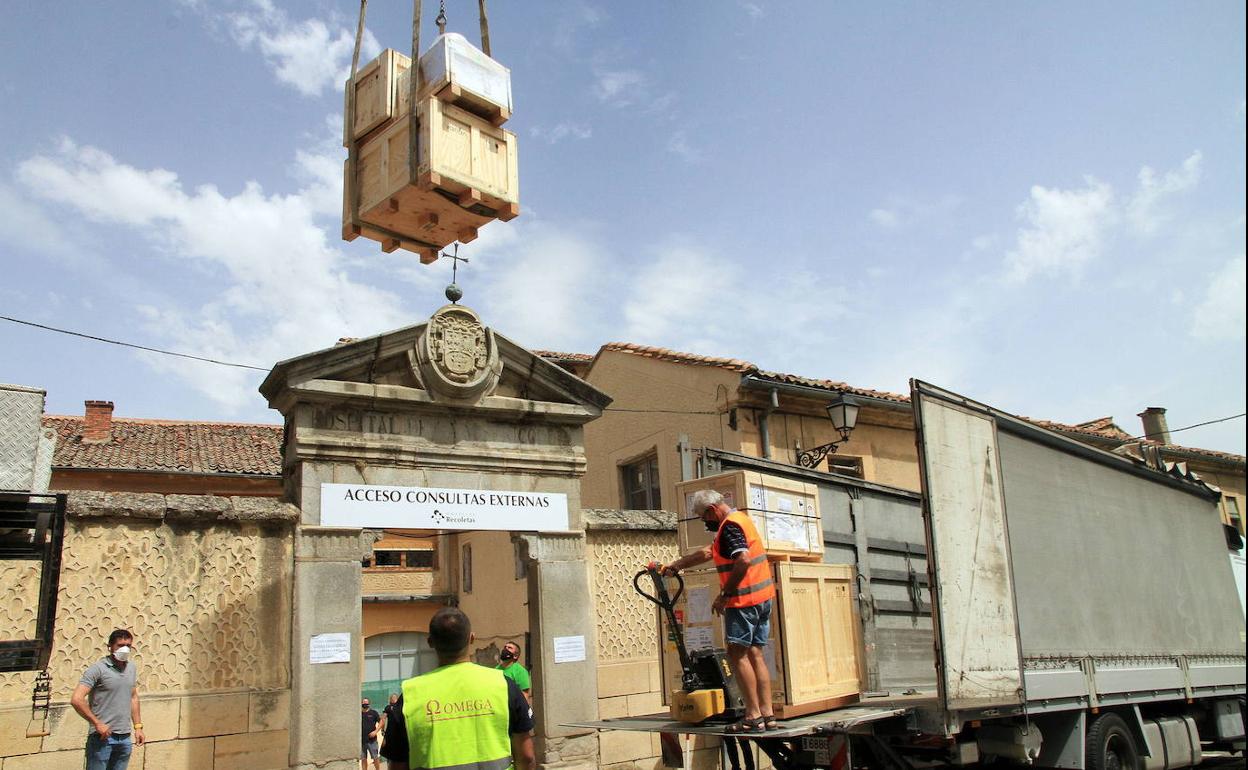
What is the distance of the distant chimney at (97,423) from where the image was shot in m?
21.3

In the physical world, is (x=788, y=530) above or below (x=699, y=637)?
above

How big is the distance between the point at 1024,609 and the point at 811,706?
186 cm

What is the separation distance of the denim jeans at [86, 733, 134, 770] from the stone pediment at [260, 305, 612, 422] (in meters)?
2.95

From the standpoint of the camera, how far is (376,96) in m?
7.87

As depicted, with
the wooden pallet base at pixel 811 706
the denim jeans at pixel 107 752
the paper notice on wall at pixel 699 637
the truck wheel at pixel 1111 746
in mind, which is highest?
the paper notice on wall at pixel 699 637

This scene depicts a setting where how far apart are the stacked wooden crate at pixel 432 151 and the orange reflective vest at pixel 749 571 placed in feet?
10.3

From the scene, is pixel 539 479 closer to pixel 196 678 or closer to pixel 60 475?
pixel 196 678

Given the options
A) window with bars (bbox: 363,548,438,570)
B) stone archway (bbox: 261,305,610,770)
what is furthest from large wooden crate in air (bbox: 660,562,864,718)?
window with bars (bbox: 363,548,438,570)

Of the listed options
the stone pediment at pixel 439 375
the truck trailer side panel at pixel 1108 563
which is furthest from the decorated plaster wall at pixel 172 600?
the truck trailer side panel at pixel 1108 563

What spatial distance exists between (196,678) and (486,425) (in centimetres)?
333

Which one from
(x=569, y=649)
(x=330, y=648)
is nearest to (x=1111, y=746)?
(x=569, y=649)

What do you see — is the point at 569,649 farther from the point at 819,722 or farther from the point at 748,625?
the point at 819,722

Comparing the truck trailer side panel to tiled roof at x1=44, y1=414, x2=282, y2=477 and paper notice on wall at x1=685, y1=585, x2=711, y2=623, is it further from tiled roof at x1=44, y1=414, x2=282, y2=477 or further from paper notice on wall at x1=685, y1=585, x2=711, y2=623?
tiled roof at x1=44, y1=414, x2=282, y2=477

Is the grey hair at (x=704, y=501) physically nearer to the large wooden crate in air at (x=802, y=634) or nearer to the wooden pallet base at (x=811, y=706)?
Answer: the large wooden crate in air at (x=802, y=634)
